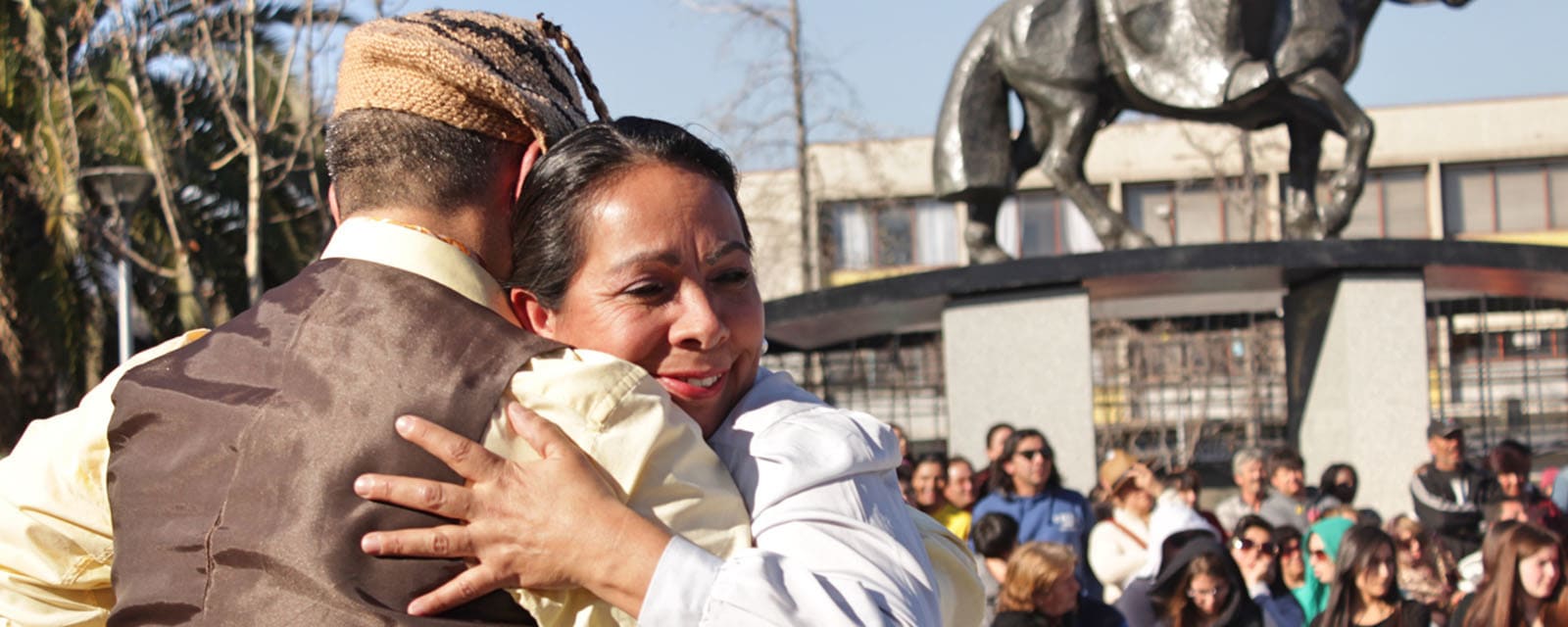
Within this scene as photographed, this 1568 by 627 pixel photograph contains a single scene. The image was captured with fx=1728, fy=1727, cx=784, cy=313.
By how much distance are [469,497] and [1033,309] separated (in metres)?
9.12

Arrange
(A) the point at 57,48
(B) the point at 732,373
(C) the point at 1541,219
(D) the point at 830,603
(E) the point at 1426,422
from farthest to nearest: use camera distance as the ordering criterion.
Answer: (C) the point at 1541,219
(A) the point at 57,48
(E) the point at 1426,422
(B) the point at 732,373
(D) the point at 830,603

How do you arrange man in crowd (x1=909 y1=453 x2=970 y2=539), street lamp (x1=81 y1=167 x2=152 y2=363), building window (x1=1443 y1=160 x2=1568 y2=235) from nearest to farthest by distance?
man in crowd (x1=909 y1=453 x2=970 y2=539), street lamp (x1=81 y1=167 x2=152 y2=363), building window (x1=1443 y1=160 x2=1568 y2=235)

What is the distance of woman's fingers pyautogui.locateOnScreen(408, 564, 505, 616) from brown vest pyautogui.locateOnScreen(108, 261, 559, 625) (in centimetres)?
1

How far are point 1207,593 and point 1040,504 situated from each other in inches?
67.7

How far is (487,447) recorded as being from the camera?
6.07 ft

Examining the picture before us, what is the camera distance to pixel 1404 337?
10.7m

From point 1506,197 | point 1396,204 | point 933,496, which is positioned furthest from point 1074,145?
point 1506,197

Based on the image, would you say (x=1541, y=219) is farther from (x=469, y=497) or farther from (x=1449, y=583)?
(x=469, y=497)

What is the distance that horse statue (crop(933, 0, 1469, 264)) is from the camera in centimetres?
1069

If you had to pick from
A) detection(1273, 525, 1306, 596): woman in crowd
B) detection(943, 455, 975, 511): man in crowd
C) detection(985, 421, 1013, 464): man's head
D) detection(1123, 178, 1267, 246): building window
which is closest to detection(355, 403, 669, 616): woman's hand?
detection(1273, 525, 1306, 596): woman in crowd

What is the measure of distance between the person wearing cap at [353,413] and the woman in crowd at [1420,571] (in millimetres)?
5486

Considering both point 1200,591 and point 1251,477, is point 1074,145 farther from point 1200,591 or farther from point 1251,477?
point 1200,591

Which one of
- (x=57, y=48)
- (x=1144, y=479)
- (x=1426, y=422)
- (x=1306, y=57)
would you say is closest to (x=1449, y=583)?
(x=1144, y=479)

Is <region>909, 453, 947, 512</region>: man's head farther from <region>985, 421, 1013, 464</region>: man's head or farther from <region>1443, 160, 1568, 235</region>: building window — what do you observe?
<region>1443, 160, 1568, 235</region>: building window
